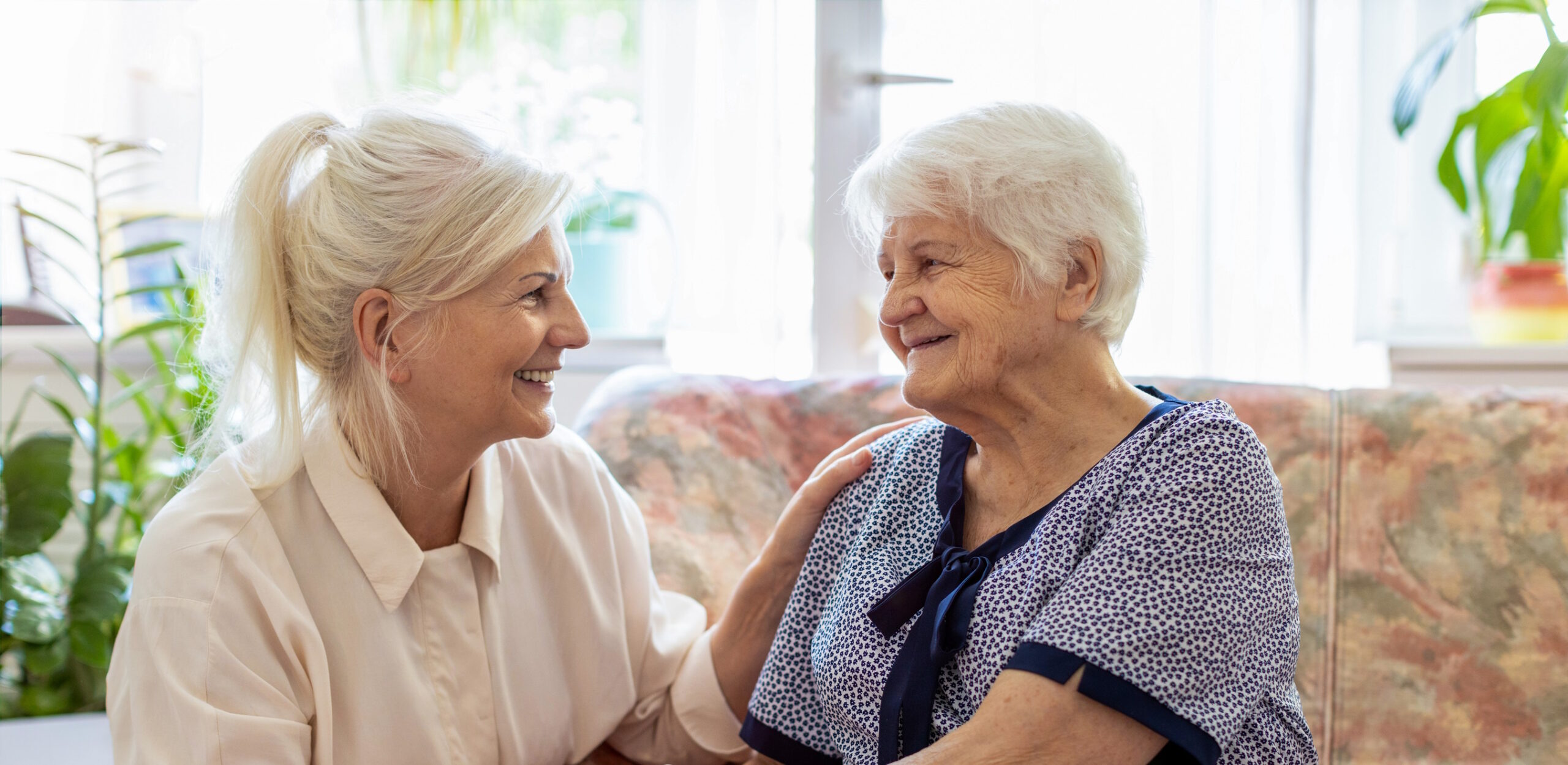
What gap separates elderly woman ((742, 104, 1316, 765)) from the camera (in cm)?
98

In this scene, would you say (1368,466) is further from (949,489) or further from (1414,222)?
(1414,222)

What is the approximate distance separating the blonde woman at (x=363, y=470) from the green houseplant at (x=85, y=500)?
747 mm

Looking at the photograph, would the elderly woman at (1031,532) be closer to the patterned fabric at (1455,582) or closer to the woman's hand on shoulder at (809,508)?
the woman's hand on shoulder at (809,508)

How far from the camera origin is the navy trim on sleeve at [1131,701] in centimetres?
95

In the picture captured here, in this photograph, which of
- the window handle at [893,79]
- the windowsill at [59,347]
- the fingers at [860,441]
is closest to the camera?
the fingers at [860,441]

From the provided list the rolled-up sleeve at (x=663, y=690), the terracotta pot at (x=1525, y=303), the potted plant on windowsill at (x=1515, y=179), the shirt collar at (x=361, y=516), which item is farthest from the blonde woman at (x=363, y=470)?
the terracotta pot at (x=1525, y=303)

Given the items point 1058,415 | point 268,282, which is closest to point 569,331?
point 268,282

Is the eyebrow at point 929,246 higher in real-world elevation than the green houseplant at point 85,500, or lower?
higher

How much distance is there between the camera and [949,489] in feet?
4.13

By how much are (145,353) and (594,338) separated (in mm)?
1080

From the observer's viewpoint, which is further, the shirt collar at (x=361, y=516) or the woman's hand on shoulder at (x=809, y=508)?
the woman's hand on shoulder at (x=809, y=508)

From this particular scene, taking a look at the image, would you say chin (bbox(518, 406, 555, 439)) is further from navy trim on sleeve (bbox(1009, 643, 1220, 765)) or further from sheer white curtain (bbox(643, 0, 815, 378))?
sheer white curtain (bbox(643, 0, 815, 378))

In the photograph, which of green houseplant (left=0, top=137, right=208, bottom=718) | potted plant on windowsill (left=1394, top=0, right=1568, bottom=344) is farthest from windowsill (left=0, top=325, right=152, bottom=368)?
potted plant on windowsill (left=1394, top=0, right=1568, bottom=344)

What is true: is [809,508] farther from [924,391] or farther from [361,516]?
[361,516]
